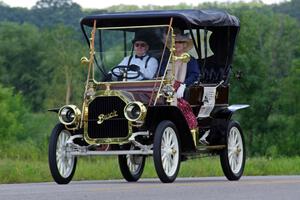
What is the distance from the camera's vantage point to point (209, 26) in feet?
61.8

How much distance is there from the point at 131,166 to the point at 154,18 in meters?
2.63

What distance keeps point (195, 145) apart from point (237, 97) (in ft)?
207

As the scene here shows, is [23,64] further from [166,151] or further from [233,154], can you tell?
[166,151]

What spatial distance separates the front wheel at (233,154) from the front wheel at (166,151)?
1725 mm

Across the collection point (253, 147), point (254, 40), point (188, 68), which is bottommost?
point (253, 147)

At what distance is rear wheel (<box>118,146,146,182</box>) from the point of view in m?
18.8

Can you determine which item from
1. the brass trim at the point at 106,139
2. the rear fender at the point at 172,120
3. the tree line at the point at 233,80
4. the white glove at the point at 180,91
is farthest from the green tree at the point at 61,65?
the brass trim at the point at 106,139

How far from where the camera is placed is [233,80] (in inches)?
2832

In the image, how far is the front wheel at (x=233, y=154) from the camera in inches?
727

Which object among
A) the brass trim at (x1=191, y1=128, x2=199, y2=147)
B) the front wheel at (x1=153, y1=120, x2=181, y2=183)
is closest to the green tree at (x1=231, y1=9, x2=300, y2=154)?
the brass trim at (x1=191, y1=128, x2=199, y2=147)

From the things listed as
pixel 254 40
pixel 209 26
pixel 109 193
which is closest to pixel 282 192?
pixel 109 193

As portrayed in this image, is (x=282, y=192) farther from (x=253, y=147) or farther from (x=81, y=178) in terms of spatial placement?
(x=253, y=147)

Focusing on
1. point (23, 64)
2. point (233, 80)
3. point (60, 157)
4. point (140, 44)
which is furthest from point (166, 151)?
point (23, 64)

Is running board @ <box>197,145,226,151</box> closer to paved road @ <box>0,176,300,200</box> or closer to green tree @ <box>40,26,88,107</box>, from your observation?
paved road @ <box>0,176,300,200</box>
